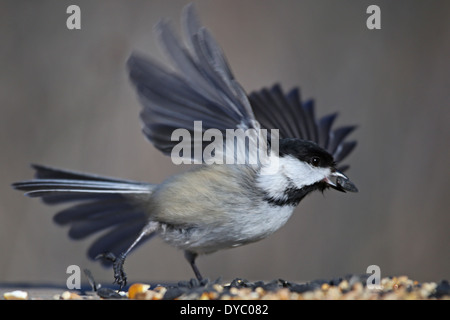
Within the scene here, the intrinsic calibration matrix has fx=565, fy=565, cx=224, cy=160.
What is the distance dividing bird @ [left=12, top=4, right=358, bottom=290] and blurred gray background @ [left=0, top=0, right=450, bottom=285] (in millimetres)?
996

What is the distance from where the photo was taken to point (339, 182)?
2.16m

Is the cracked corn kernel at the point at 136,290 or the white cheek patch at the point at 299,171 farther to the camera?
the white cheek patch at the point at 299,171

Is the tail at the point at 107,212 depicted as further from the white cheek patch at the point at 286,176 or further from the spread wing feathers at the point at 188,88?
the white cheek patch at the point at 286,176

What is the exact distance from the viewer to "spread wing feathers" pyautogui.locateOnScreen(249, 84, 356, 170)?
2.46 m

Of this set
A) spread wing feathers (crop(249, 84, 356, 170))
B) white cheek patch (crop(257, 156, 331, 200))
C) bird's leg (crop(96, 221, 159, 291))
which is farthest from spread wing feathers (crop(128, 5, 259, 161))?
A: spread wing feathers (crop(249, 84, 356, 170))

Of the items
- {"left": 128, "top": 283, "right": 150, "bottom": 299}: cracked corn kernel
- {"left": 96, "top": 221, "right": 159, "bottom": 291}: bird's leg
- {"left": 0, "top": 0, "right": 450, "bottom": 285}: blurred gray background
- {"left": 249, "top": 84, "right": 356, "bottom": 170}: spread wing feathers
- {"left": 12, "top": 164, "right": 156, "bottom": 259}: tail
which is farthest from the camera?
{"left": 0, "top": 0, "right": 450, "bottom": 285}: blurred gray background

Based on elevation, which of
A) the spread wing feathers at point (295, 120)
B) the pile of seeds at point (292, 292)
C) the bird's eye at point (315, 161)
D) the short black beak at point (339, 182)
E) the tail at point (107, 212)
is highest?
the spread wing feathers at point (295, 120)

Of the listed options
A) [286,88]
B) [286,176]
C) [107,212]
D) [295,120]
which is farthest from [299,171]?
[286,88]

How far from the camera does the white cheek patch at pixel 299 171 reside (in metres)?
2.08

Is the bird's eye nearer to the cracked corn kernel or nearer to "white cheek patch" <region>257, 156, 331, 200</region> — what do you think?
"white cheek patch" <region>257, 156, 331, 200</region>

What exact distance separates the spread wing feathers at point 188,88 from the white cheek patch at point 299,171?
0.20m

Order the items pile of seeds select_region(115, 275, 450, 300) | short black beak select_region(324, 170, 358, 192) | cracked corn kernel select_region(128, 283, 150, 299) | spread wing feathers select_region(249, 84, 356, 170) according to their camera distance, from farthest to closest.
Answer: spread wing feathers select_region(249, 84, 356, 170), short black beak select_region(324, 170, 358, 192), cracked corn kernel select_region(128, 283, 150, 299), pile of seeds select_region(115, 275, 450, 300)

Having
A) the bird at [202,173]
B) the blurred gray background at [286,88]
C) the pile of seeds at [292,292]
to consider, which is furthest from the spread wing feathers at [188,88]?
the blurred gray background at [286,88]
